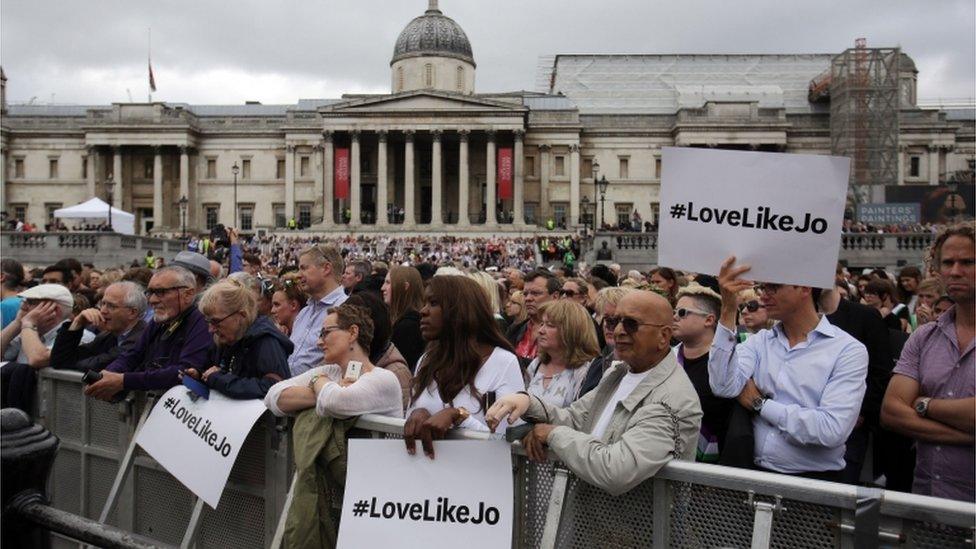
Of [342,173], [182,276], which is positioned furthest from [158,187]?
[182,276]

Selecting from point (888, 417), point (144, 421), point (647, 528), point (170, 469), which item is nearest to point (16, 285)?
point (144, 421)

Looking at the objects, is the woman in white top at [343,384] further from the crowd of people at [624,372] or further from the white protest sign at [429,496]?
A: the white protest sign at [429,496]

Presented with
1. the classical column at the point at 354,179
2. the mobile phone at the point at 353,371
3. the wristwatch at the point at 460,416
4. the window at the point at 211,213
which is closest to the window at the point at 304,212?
the classical column at the point at 354,179

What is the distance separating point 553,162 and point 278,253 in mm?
26805

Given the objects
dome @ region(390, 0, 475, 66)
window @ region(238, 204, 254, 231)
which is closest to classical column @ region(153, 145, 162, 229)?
window @ region(238, 204, 254, 231)

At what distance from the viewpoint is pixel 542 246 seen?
154 ft

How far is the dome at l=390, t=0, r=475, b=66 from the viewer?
69.4 meters

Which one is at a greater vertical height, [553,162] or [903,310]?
[553,162]

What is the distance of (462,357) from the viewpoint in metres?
5.30

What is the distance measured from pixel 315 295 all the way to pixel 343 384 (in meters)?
3.10

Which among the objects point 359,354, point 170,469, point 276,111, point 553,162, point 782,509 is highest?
point 276,111

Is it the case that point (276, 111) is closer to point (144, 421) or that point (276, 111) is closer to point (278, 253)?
point (278, 253)

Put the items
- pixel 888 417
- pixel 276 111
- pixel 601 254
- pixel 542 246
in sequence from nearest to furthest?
pixel 888 417
pixel 601 254
pixel 542 246
pixel 276 111

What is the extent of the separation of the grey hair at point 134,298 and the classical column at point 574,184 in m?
60.3
